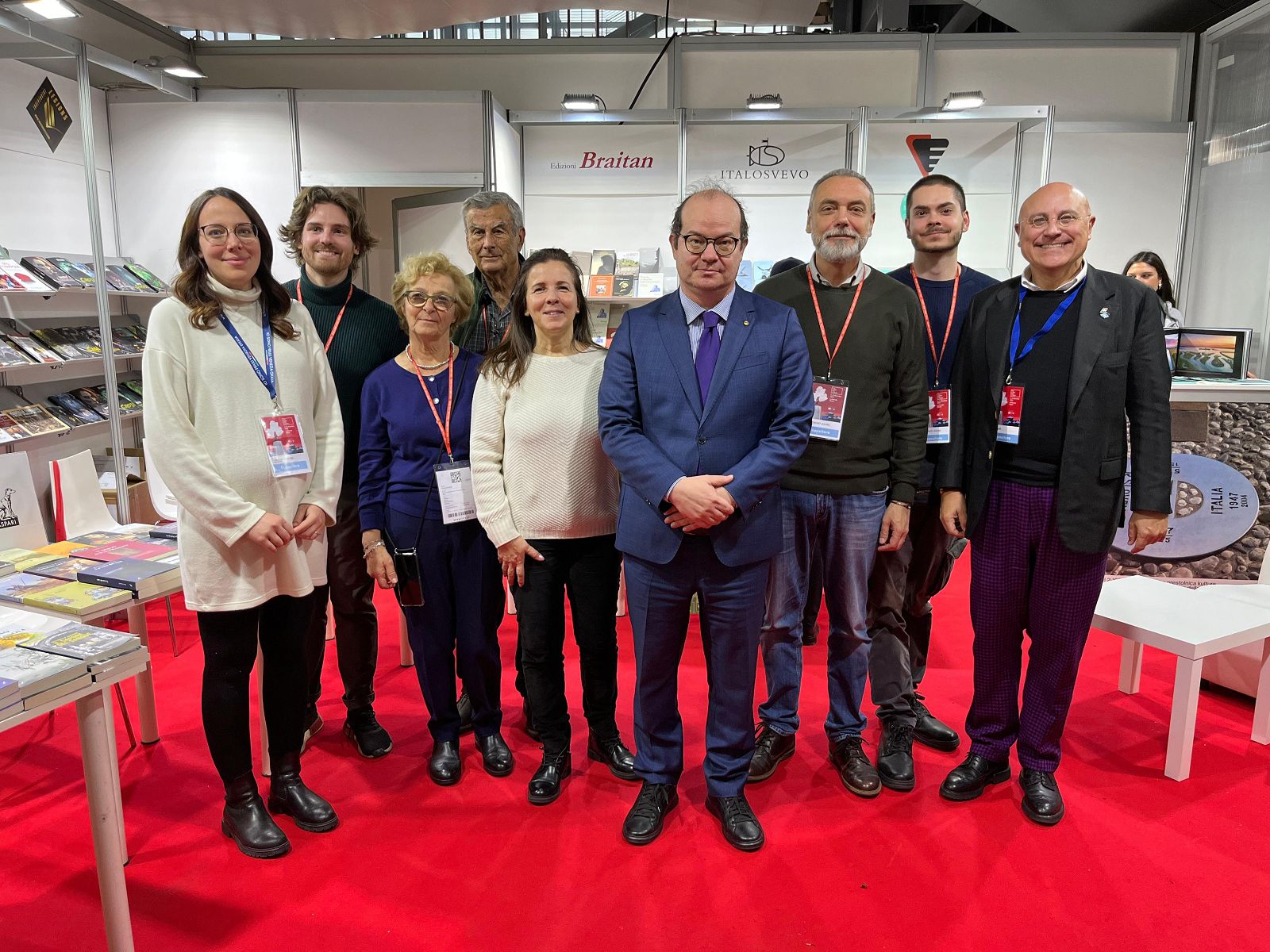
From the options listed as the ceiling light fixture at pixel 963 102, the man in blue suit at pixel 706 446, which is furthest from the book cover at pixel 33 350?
the ceiling light fixture at pixel 963 102

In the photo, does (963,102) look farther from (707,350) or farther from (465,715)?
(465,715)

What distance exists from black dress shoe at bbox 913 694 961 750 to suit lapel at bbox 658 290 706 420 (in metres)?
1.47

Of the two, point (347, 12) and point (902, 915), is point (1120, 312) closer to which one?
point (902, 915)

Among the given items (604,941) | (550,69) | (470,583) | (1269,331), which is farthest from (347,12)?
(1269,331)

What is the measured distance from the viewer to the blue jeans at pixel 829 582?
7.98 ft

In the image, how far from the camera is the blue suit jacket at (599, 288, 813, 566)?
2.07m

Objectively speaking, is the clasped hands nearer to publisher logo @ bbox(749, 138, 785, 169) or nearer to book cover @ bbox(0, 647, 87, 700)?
book cover @ bbox(0, 647, 87, 700)

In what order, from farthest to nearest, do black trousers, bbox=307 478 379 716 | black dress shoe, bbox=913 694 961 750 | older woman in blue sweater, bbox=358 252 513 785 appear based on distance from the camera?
black dress shoe, bbox=913 694 961 750 → black trousers, bbox=307 478 379 716 → older woman in blue sweater, bbox=358 252 513 785

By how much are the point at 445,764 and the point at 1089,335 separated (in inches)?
90.0

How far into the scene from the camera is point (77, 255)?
5.08m

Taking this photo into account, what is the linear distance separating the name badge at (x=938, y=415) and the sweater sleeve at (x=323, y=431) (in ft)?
5.81

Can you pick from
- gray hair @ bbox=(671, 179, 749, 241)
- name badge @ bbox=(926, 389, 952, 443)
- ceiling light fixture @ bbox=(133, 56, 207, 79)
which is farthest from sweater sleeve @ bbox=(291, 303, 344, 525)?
ceiling light fixture @ bbox=(133, 56, 207, 79)

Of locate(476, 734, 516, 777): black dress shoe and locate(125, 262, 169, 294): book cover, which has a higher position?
locate(125, 262, 169, 294): book cover

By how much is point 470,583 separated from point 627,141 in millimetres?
5128
